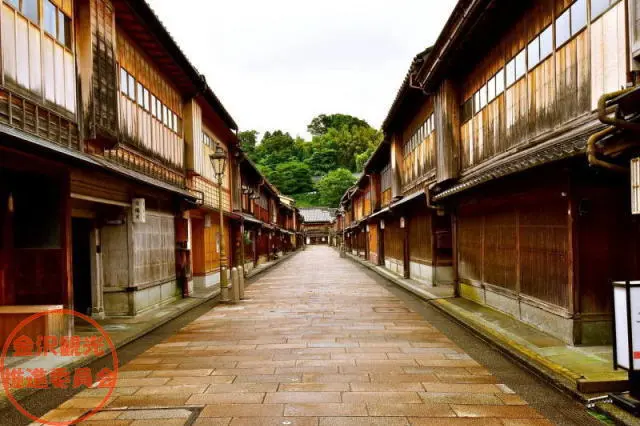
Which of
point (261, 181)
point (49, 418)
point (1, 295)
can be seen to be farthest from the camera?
point (261, 181)

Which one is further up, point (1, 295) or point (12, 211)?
point (12, 211)

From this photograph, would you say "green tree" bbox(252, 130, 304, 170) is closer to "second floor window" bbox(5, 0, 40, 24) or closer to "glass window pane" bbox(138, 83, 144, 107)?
"glass window pane" bbox(138, 83, 144, 107)

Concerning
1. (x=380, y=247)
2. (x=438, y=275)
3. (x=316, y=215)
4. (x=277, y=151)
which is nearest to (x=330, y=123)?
(x=277, y=151)

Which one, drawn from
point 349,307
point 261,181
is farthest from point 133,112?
point 261,181

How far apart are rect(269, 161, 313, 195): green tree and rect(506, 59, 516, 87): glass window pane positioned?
361ft

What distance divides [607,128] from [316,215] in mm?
106870

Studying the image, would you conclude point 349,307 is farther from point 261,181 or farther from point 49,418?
point 261,181

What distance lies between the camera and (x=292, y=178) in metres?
123

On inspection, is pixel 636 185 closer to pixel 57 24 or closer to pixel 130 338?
pixel 130 338

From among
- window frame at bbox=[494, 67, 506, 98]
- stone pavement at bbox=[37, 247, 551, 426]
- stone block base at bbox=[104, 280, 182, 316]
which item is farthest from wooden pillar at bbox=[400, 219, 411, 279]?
stone block base at bbox=[104, 280, 182, 316]

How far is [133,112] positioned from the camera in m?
14.5

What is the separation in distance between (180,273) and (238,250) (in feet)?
34.2

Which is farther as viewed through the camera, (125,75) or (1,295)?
(125,75)

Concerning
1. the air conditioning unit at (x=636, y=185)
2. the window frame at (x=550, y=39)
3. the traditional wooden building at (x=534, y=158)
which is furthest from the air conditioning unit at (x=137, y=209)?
the air conditioning unit at (x=636, y=185)
